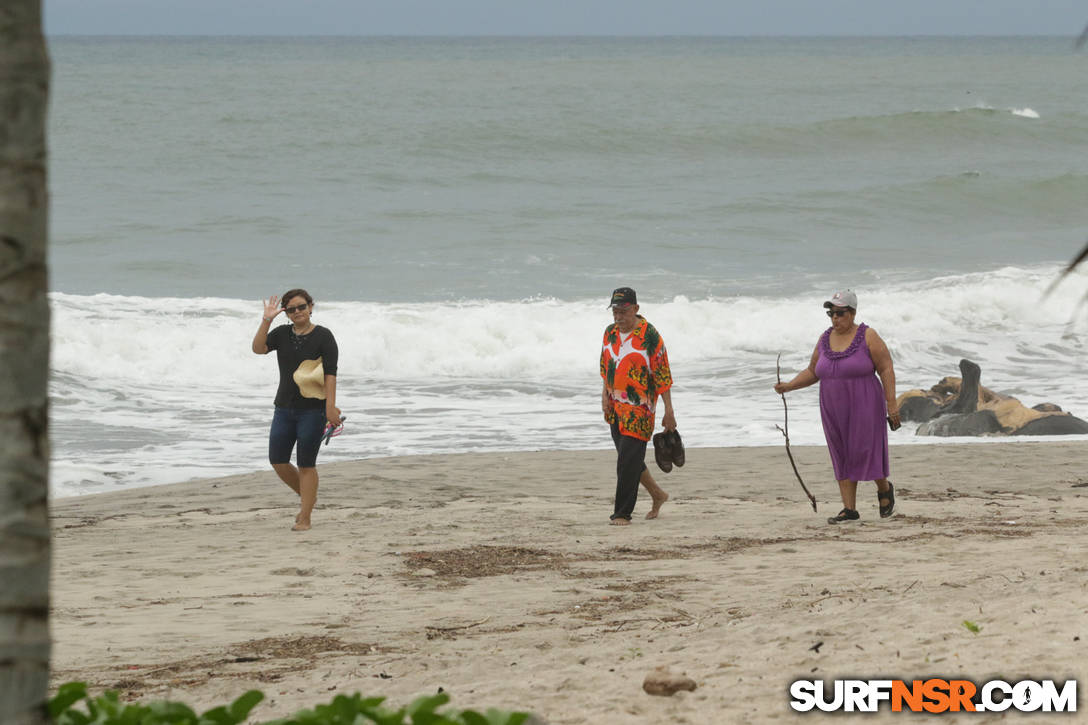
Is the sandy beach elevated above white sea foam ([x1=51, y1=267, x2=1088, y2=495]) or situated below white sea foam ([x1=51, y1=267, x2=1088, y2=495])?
below

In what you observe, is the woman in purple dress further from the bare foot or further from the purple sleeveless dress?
the bare foot

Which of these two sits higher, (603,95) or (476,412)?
(603,95)

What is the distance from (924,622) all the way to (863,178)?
110 ft

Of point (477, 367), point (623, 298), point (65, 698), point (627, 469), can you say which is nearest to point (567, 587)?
point (627, 469)

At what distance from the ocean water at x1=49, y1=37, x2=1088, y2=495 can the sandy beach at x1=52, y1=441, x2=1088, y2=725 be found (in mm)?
1499

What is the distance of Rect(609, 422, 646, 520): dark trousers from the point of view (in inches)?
338

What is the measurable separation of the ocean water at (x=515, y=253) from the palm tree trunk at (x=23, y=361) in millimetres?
2746

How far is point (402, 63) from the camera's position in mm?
96062

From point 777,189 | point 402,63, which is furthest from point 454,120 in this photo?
point 402,63

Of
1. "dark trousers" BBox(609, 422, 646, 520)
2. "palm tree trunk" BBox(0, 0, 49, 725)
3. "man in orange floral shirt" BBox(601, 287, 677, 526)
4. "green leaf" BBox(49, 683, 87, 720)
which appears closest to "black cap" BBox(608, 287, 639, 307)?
"man in orange floral shirt" BBox(601, 287, 677, 526)

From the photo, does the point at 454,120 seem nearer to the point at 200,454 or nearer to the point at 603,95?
the point at 603,95

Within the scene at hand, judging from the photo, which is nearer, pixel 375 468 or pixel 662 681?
pixel 662 681

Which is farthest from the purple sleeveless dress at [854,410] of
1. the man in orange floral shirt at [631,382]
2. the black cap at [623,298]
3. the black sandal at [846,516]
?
the black cap at [623,298]

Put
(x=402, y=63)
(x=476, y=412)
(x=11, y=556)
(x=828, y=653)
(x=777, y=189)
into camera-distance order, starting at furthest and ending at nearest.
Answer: (x=402, y=63)
(x=777, y=189)
(x=476, y=412)
(x=828, y=653)
(x=11, y=556)
